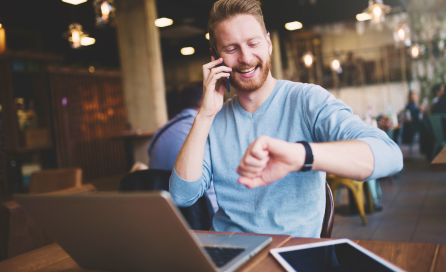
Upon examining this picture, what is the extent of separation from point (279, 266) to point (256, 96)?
2.54 feet

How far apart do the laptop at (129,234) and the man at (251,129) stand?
1.24 ft

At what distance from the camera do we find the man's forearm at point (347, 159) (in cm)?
82

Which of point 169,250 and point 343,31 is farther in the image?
point 343,31

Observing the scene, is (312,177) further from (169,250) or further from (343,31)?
(343,31)

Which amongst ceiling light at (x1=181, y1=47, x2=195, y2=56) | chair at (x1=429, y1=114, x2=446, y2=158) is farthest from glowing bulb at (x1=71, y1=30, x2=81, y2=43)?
ceiling light at (x1=181, y1=47, x2=195, y2=56)

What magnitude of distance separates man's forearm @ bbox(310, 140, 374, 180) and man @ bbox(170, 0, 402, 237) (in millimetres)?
131

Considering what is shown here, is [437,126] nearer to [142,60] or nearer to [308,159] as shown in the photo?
[142,60]

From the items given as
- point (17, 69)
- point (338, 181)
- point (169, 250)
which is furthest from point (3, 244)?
point (17, 69)

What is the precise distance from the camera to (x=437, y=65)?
9.95m

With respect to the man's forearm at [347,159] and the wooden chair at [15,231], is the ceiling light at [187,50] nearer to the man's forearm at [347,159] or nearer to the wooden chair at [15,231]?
the wooden chair at [15,231]

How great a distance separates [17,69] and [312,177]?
27.2 feet

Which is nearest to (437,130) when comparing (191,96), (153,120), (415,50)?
(415,50)

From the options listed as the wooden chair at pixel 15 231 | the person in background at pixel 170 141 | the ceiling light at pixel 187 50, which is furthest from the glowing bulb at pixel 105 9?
the ceiling light at pixel 187 50

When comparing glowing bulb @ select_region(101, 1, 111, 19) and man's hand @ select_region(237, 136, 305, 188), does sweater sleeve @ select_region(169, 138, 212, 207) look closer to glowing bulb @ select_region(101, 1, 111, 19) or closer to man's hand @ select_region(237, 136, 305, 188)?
man's hand @ select_region(237, 136, 305, 188)
